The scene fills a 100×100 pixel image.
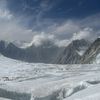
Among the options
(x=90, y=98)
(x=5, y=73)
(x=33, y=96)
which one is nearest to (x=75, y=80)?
(x=33, y=96)

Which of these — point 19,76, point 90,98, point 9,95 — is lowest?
point 90,98

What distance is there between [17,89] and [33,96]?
123 centimetres

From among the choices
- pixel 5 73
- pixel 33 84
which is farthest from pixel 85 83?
pixel 5 73

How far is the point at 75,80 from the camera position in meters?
14.2

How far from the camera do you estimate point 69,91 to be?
43.3ft

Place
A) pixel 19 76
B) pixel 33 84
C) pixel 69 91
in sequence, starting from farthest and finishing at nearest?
pixel 19 76, pixel 33 84, pixel 69 91

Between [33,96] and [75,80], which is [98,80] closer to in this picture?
[75,80]

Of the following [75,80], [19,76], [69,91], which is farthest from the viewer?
[19,76]

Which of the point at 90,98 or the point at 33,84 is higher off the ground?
the point at 33,84

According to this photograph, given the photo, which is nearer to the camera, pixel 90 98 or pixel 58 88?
pixel 90 98

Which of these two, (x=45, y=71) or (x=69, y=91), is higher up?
(x=45, y=71)

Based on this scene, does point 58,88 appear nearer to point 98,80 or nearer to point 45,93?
point 45,93

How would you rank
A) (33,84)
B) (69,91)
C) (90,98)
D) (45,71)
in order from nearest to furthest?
(90,98) < (69,91) < (33,84) < (45,71)

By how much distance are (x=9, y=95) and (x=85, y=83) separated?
3.84m
